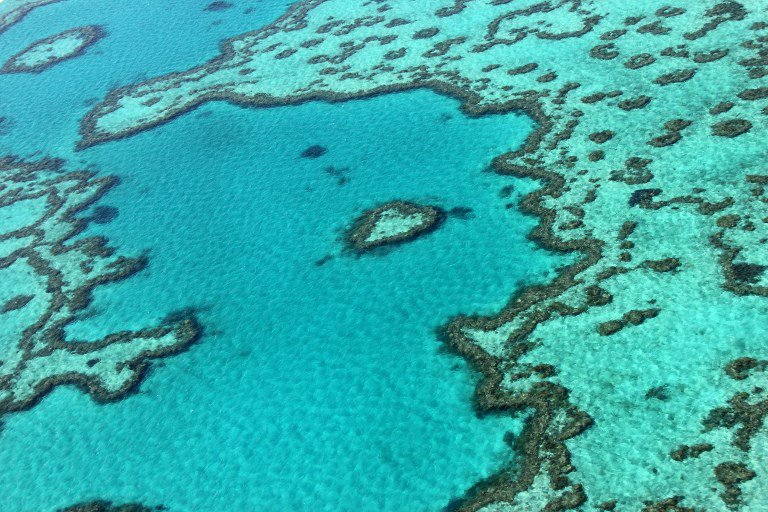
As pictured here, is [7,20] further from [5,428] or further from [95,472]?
[95,472]

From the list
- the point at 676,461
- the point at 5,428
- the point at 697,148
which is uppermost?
the point at 697,148

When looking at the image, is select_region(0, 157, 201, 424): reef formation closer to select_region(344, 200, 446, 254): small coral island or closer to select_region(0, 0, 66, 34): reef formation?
select_region(344, 200, 446, 254): small coral island

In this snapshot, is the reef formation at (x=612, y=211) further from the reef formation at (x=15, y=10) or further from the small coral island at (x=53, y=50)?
the reef formation at (x=15, y=10)

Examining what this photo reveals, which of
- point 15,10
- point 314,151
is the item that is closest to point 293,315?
point 314,151

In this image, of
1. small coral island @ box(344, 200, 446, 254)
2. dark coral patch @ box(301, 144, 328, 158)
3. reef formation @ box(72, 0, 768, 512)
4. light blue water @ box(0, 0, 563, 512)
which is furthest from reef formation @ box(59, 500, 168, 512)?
dark coral patch @ box(301, 144, 328, 158)

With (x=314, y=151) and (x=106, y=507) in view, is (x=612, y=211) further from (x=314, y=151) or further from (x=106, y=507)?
(x=106, y=507)

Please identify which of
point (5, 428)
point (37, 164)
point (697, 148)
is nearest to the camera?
point (5, 428)

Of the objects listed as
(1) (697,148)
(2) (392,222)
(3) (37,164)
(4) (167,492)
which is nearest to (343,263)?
(2) (392,222)
